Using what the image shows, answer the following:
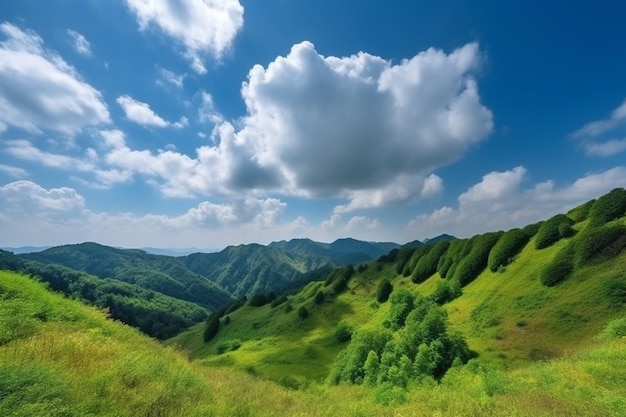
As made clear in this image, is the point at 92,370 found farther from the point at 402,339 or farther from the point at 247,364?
the point at 247,364

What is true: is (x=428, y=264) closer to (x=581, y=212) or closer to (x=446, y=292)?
(x=446, y=292)

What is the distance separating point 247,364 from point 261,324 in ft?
69.2

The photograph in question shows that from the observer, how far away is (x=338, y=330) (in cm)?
4816

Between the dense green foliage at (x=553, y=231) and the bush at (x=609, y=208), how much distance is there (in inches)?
93.0

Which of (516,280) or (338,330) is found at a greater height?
(516,280)

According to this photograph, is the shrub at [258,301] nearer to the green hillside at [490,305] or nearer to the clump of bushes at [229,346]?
the green hillside at [490,305]

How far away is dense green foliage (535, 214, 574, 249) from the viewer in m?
37.9

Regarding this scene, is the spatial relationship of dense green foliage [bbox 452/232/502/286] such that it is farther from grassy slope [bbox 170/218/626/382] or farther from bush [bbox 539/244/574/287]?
bush [bbox 539/244/574/287]

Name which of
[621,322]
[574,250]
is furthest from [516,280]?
[621,322]

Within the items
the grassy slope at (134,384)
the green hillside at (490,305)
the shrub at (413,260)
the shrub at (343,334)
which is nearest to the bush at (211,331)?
the green hillside at (490,305)

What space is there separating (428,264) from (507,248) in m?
16.2

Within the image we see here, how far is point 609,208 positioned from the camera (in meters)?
35.9

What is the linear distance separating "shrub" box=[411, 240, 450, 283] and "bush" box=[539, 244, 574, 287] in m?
23.4

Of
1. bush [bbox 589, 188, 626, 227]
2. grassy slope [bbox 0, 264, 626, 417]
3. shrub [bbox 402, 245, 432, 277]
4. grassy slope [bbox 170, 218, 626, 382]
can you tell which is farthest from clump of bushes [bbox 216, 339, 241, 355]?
bush [bbox 589, 188, 626, 227]
